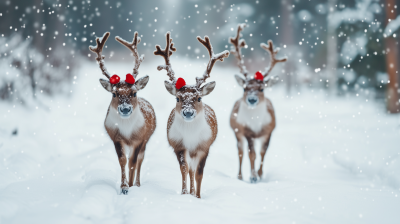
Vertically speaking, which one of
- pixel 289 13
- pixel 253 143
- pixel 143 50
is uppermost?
pixel 289 13

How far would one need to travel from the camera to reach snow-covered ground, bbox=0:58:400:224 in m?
3.06

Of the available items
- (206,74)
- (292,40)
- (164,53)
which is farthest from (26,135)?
(292,40)

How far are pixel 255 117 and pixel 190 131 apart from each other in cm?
183

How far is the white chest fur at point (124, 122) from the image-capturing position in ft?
12.8

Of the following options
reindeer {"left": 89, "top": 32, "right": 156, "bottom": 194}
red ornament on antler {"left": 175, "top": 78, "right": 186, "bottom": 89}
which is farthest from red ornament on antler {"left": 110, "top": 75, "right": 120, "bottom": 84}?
red ornament on antler {"left": 175, "top": 78, "right": 186, "bottom": 89}

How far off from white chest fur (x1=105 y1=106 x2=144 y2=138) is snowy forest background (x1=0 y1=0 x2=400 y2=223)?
0.77m

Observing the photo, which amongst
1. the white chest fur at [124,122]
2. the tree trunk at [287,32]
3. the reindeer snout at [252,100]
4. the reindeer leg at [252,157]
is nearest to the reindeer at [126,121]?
the white chest fur at [124,122]

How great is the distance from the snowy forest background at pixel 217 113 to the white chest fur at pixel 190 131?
2.32 feet

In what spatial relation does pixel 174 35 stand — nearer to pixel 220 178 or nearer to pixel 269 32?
pixel 269 32

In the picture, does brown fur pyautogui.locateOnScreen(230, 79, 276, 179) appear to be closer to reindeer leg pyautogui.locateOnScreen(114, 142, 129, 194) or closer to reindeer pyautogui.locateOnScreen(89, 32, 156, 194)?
reindeer pyautogui.locateOnScreen(89, 32, 156, 194)

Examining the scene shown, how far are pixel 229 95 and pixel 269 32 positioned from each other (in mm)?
4188

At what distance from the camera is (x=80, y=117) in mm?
10398

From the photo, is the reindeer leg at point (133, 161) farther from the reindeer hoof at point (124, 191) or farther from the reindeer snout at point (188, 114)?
the reindeer snout at point (188, 114)

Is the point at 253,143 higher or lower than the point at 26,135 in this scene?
higher
